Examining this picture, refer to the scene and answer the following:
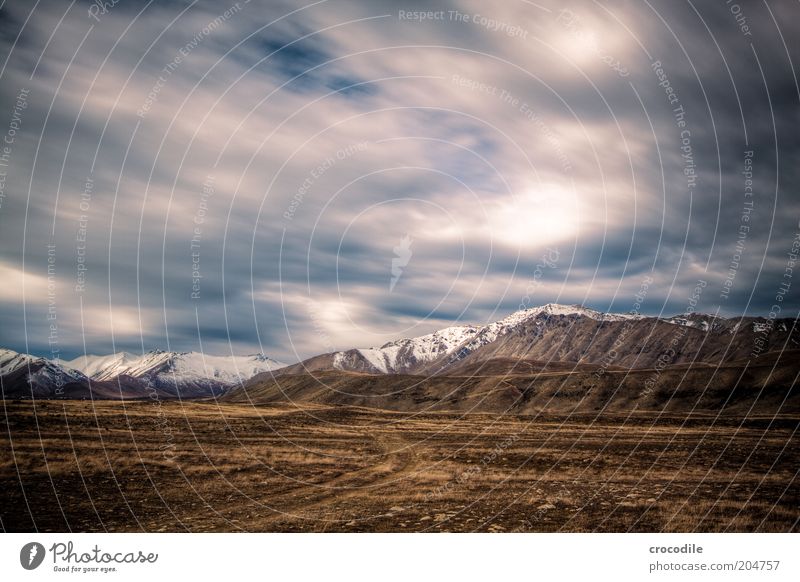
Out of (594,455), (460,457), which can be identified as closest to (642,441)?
(594,455)

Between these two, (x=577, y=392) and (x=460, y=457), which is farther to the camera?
(x=577, y=392)

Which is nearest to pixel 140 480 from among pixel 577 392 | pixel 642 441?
pixel 642 441

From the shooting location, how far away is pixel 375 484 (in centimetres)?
2725

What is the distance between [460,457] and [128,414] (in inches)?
1862

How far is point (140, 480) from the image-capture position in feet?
87.6

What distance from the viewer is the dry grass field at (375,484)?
62.4 feet

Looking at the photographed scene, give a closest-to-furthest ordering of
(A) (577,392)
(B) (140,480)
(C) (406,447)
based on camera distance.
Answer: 1. (B) (140,480)
2. (C) (406,447)
3. (A) (577,392)

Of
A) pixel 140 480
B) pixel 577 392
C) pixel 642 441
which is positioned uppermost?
pixel 140 480

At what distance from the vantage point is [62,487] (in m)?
24.3

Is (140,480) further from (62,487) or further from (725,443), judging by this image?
(725,443)

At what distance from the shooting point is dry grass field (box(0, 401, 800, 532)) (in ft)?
62.4

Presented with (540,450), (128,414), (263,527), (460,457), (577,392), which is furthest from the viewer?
(577,392)

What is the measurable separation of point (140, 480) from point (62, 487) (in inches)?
147

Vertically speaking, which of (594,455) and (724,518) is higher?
(724,518)
